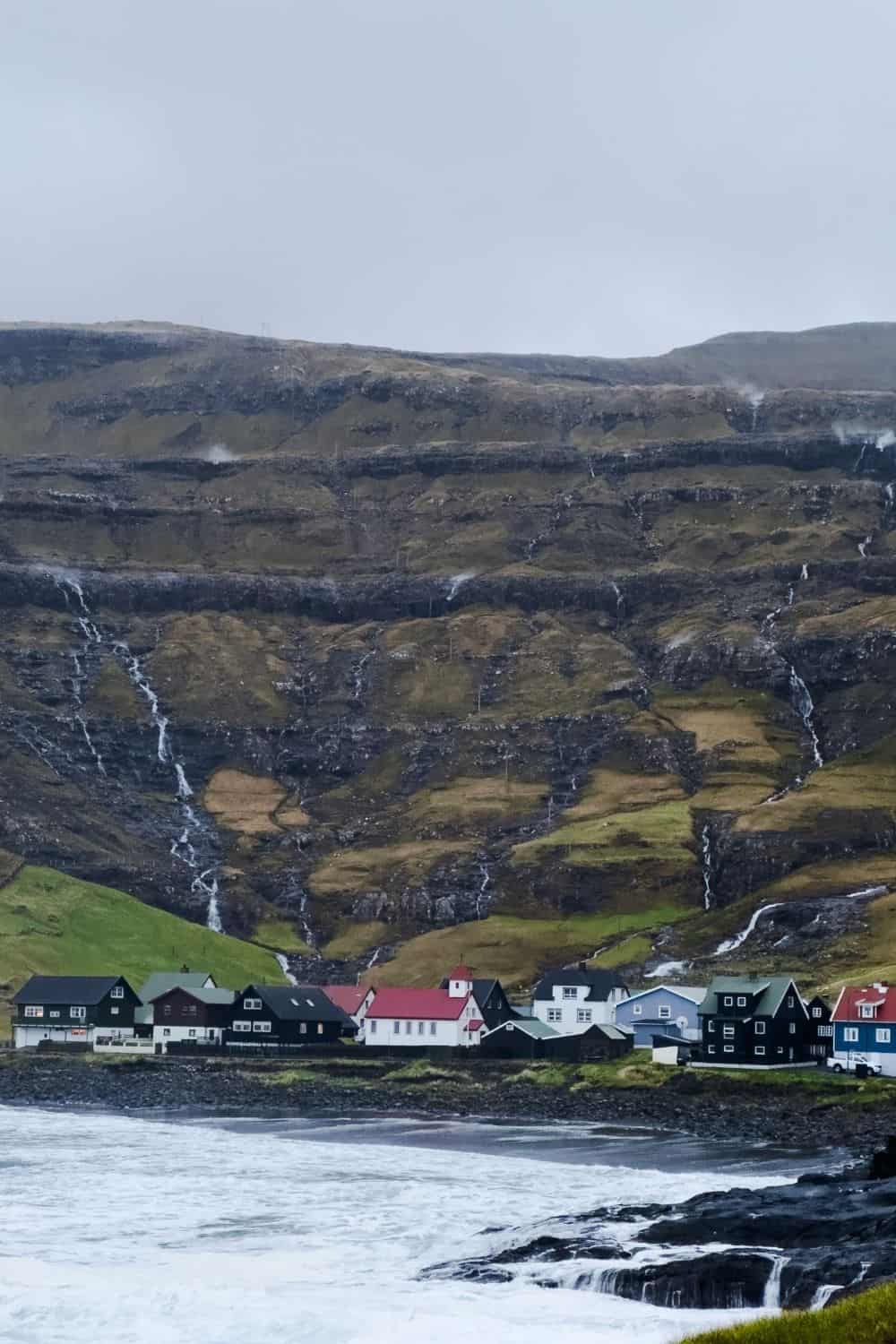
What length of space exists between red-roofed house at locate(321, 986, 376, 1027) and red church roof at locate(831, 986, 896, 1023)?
137 ft

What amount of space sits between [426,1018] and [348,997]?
1310 cm

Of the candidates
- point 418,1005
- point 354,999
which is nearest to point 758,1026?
point 418,1005

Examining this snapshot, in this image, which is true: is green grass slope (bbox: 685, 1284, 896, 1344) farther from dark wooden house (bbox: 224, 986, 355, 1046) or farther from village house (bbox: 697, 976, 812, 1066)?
dark wooden house (bbox: 224, 986, 355, 1046)

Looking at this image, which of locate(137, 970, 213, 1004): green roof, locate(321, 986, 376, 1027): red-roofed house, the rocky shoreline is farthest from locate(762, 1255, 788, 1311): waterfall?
locate(137, 970, 213, 1004): green roof

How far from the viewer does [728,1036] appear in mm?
132750

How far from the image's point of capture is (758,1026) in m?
132

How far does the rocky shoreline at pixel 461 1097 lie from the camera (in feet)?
340

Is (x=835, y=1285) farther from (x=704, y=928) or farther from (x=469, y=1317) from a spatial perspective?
(x=704, y=928)

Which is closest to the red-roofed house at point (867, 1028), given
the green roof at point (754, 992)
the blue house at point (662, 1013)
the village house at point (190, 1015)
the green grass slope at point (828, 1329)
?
the green roof at point (754, 992)

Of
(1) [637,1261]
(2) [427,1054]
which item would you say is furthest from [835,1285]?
(2) [427,1054]

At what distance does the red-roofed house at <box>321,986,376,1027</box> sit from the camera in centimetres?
15838

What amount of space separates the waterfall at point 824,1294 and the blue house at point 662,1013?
91.6 metres

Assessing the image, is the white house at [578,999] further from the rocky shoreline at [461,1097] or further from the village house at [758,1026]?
the rocky shoreline at [461,1097]

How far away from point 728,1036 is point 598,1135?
32.2 meters
